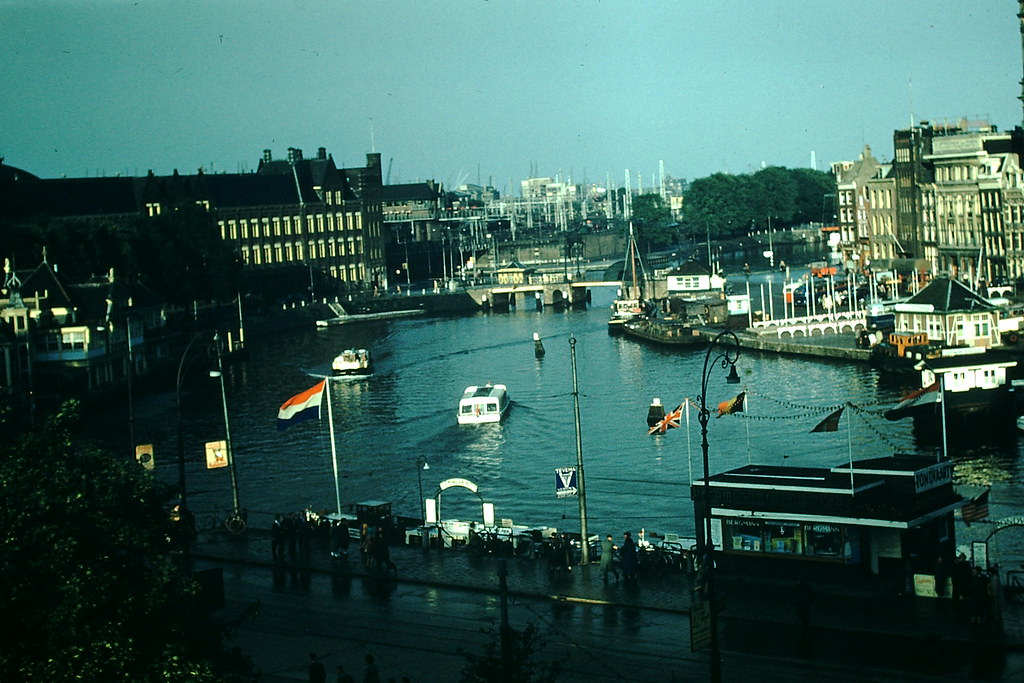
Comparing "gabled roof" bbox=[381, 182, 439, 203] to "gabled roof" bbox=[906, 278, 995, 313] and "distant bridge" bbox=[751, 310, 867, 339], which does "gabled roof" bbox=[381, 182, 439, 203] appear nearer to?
"distant bridge" bbox=[751, 310, 867, 339]

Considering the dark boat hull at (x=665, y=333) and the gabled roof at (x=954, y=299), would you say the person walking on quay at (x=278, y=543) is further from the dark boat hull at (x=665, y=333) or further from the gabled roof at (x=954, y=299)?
the dark boat hull at (x=665, y=333)

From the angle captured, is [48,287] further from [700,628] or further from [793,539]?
[700,628]

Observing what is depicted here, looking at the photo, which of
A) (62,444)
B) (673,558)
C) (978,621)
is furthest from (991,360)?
(62,444)

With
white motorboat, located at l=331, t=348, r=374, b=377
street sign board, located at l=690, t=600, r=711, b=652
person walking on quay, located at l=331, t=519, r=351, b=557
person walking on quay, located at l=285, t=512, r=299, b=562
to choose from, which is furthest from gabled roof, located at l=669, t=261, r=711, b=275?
street sign board, located at l=690, t=600, r=711, b=652

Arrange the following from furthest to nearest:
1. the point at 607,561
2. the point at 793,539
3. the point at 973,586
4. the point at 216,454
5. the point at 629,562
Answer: the point at 216,454 < the point at 607,561 < the point at 629,562 < the point at 793,539 < the point at 973,586

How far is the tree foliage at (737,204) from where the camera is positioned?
189 meters

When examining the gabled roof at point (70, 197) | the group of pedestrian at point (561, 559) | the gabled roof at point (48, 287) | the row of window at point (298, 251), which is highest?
the gabled roof at point (70, 197)

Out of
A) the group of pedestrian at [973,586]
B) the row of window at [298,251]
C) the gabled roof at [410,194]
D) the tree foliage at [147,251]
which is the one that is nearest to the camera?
the group of pedestrian at [973,586]

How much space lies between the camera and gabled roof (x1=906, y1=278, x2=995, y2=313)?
63.2 m

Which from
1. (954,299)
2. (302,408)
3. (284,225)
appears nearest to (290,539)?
(302,408)

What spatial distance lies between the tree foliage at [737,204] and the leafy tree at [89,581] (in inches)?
6716

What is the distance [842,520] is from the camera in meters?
24.5

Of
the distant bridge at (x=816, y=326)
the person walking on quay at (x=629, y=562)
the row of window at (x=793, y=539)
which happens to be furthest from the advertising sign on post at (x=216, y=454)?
the distant bridge at (x=816, y=326)

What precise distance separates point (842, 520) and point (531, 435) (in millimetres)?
30357
